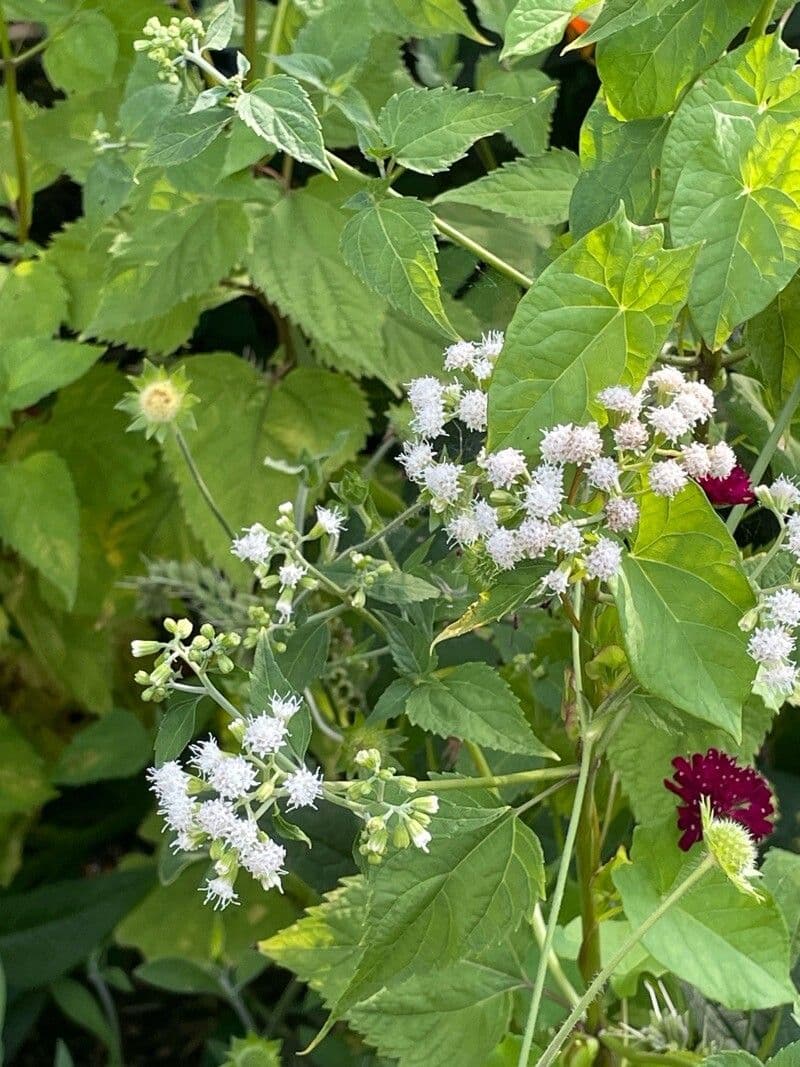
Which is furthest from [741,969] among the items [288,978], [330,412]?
[288,978]

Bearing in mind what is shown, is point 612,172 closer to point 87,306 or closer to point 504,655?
point 504,655

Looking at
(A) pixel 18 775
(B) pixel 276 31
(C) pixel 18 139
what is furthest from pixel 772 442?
(A) pixel 18 775

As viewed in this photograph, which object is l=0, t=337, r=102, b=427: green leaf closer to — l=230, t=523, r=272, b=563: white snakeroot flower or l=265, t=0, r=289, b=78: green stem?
l=265, t=0, r=289, b=78: green stem

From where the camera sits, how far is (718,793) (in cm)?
44

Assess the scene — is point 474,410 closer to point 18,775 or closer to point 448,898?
point 448,898

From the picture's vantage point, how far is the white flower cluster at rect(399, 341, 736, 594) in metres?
0.34

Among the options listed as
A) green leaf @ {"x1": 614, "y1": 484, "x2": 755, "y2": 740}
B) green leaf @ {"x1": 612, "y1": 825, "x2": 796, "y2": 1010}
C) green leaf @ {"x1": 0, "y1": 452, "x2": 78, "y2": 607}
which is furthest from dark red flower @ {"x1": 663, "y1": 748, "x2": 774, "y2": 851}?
green leaf @ {"x1": 0, "y1": 452, "x2": 78, "y2": 607}

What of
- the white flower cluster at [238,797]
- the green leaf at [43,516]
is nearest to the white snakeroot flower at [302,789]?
the white flower cluster at [238,797]

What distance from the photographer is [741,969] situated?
16.4 inches

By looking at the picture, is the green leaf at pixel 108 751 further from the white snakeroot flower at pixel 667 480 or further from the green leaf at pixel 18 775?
the white snakeroot flower at pixel 667 480

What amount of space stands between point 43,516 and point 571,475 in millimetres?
435

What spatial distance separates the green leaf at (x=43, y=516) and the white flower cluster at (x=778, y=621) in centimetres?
45

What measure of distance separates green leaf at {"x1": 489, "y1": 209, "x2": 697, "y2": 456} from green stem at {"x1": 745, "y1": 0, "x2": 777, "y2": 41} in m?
0.12

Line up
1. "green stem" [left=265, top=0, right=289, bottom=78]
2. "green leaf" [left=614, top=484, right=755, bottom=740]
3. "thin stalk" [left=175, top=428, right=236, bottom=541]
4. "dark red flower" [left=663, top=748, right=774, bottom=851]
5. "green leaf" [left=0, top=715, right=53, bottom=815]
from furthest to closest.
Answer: "green leaf" [left=0, top=715, right=53, bottom=815] < "green stem" [left=265, top=0, right=289, bottom=78] < "thin stalk" [left=175, top=428, right=236, bottom=541] < "dark red flower" [left=663, top=748, right=774, bottom=851] < "green leaf" [left=614, top=484, right=755, bottom=740]
